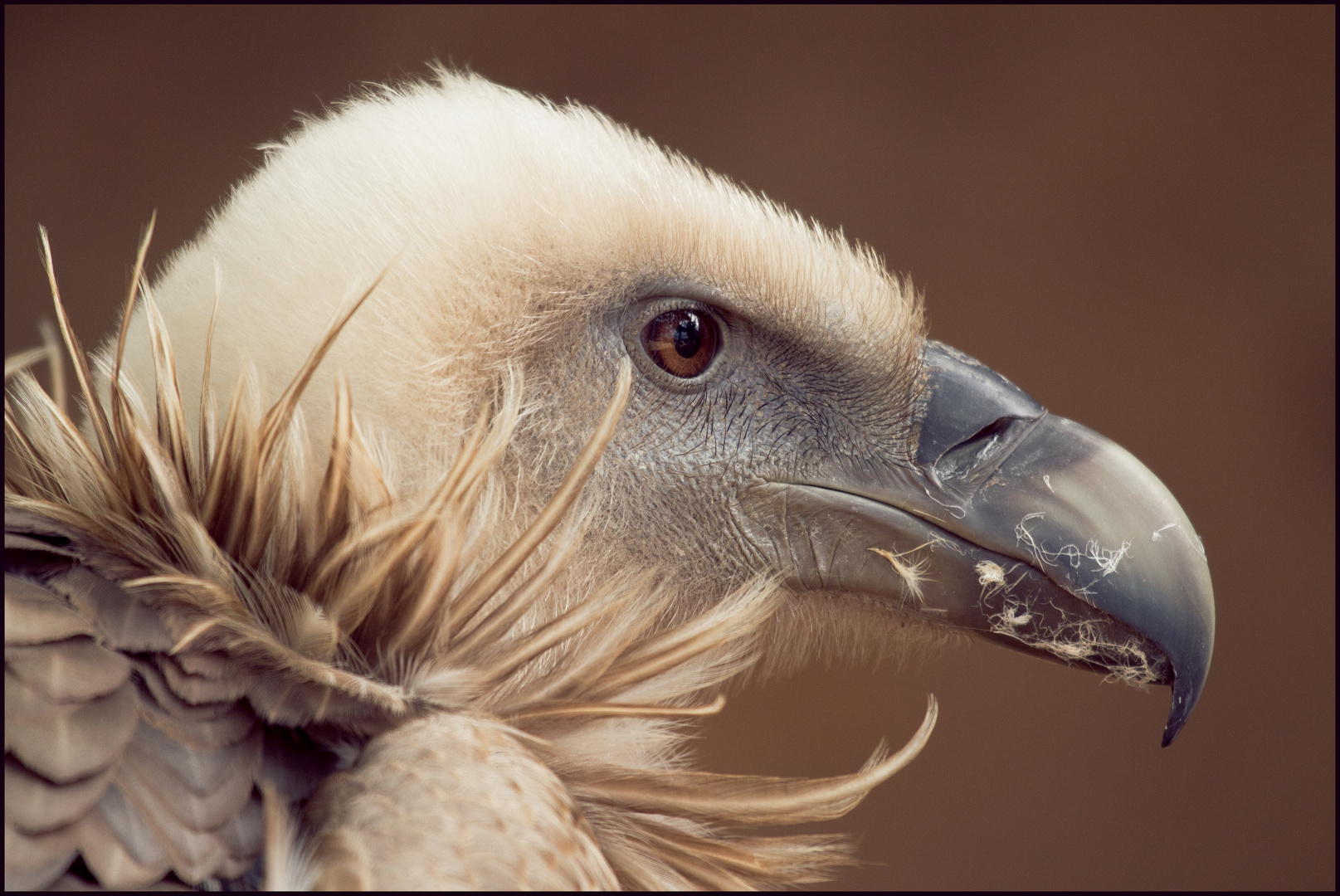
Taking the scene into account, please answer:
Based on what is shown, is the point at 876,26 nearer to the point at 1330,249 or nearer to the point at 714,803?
the point at 1330,249

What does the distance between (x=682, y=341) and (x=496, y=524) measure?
212 mm

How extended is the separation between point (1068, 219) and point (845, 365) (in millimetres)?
1975

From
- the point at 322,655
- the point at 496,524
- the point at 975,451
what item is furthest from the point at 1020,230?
the point at 322,655

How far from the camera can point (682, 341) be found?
81 centimetres

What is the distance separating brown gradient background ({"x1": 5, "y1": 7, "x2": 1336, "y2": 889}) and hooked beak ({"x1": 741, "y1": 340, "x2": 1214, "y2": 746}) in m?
1.66

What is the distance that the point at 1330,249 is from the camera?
2473 millimetres

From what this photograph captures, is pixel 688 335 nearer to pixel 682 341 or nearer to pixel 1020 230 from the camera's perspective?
pixel 682 341

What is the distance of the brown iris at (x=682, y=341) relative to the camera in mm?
799

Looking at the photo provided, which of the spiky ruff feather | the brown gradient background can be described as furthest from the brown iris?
the brown gradient background

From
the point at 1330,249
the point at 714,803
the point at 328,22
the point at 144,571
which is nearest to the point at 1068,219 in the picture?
the point at 1330,249

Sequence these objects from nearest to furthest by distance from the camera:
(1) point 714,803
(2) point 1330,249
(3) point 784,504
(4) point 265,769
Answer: (4) point 265,769, (1) point 714,803, (3) point 784,504, (2) point 1330,249

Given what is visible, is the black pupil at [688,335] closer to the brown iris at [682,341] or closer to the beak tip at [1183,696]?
the brown iris at [682,341]

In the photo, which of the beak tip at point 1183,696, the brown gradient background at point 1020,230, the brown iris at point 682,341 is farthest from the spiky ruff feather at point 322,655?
the brown gradient background at point 1020,230

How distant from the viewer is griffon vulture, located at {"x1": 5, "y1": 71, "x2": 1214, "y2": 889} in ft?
1.66
